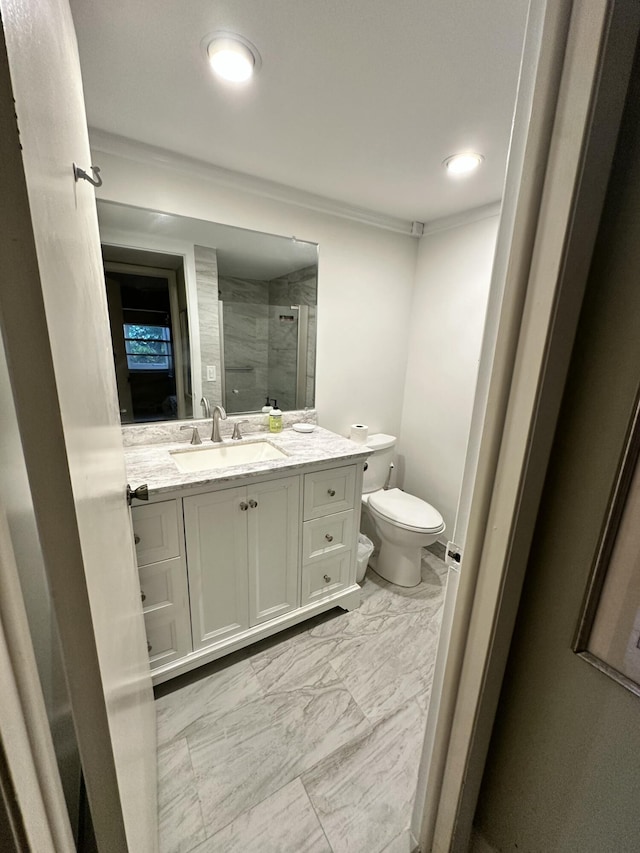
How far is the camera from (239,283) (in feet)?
6.05

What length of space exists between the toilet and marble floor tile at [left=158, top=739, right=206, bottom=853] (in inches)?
51.7

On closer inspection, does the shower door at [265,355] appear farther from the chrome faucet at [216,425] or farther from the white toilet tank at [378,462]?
the white toilet tank at [378,462]

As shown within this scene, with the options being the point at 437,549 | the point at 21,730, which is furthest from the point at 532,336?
the point at 437,549

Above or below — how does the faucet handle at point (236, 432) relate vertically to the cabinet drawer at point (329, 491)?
above

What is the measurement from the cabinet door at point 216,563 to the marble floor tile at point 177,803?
34 cm

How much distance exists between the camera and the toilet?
1.90 metres

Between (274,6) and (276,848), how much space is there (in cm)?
230

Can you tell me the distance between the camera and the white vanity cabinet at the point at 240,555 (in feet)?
4.39

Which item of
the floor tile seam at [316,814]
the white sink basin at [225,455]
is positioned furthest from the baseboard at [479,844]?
the white sink basin at [225,455]

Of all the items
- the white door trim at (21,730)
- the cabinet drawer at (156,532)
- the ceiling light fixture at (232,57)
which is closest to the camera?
the white door trim at (21,730)

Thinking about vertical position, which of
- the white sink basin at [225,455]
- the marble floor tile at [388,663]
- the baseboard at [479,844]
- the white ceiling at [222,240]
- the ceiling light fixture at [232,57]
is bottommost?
the marble floor tile at [388,663]

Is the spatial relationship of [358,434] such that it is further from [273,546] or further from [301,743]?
[301,743]

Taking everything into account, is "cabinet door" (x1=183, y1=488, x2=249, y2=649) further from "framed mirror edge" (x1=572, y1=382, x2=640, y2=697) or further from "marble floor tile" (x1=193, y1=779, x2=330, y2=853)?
"framed mirror edge" (x1=572, y1=382, x2=640, y2=697)

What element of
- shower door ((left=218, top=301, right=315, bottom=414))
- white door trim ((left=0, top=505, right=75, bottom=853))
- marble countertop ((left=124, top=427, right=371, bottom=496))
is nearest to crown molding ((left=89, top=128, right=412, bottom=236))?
shower door ((left=218, top=301, right=315, bottom=414))
